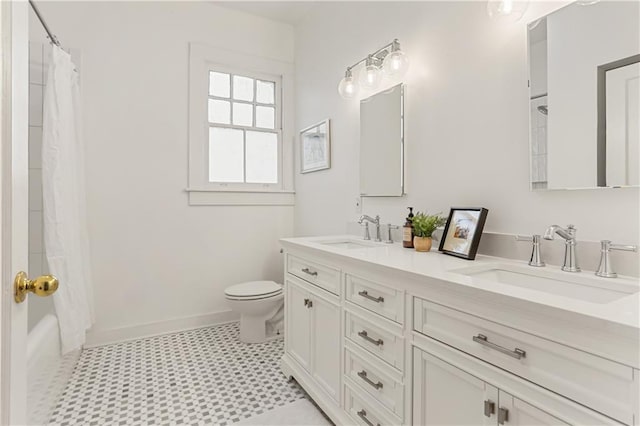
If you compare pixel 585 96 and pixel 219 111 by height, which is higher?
pixel 219 111

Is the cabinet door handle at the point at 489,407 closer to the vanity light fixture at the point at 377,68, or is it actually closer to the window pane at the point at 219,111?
the vanity light fixture at the point at 377,68

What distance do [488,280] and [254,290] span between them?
1805 millimetres

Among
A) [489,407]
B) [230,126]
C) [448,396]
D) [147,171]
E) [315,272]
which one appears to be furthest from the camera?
[230,126]

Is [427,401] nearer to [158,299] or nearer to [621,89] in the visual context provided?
[621,89]

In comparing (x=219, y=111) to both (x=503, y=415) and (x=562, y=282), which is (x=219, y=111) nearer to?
(x=562, y=282)

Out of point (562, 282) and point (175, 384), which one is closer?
point (562, 282)

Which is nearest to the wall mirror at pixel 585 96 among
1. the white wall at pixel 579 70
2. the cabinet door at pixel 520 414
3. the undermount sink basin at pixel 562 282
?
the white wall at pixel 579 70

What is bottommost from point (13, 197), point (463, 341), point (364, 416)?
point (364, 416)

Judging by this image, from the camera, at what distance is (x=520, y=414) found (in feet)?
2.75

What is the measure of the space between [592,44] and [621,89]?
0.19 m

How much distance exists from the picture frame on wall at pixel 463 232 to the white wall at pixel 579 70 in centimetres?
29

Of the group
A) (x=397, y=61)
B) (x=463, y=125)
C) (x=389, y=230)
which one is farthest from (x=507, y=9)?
(x=389, y=230)

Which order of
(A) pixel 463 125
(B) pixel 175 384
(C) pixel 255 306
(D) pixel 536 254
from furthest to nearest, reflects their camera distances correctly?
(C) pixel 255 306 → (B) pixel 175 384 → (A) pixel 463 125 → (D) pixel 536 254

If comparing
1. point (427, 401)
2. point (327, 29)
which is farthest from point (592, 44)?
point (327, 29)
